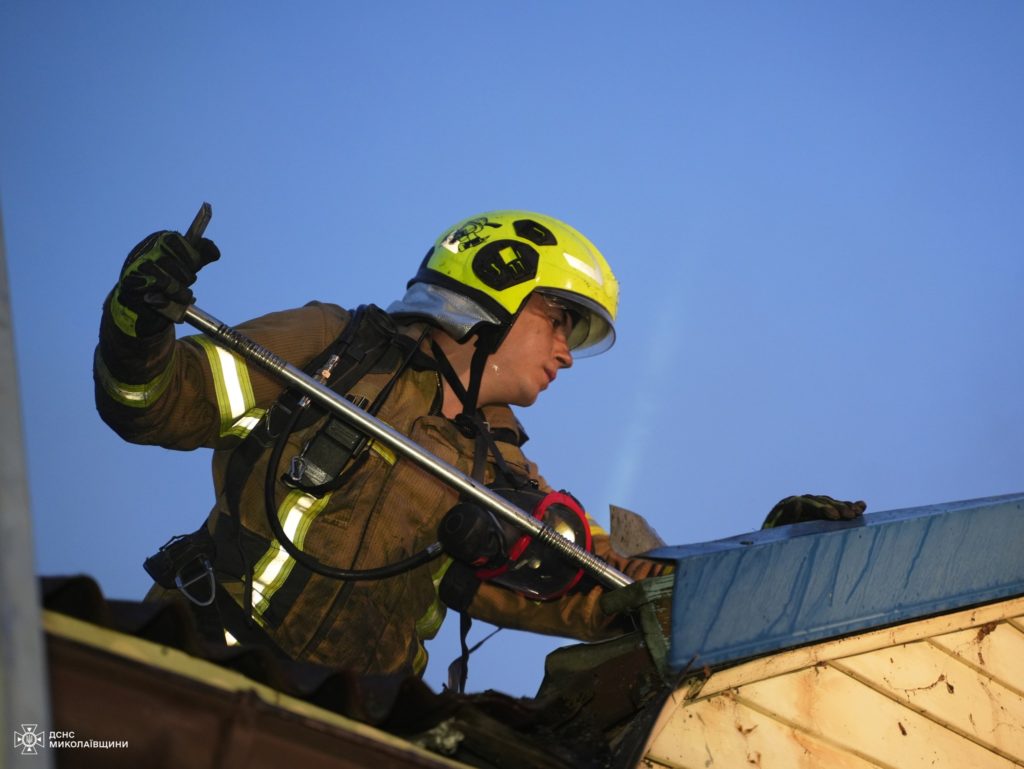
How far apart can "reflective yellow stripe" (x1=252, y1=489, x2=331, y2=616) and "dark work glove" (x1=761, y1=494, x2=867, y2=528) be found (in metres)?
1.73

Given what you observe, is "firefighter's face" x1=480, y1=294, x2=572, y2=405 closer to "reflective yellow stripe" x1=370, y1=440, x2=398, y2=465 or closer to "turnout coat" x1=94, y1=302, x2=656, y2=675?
"turnout coat" x1=94, y1=302, x2=656, y2=675

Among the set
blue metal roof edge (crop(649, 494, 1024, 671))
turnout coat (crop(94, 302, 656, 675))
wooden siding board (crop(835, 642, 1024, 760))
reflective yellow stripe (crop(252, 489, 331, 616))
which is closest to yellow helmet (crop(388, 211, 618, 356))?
turnout coat (crop(94, 302, 656, 675))

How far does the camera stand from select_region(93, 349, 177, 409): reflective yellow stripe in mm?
3949

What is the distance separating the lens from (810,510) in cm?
412

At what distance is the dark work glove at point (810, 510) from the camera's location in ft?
13.0

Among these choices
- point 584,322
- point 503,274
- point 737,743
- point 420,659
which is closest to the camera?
point 737,743

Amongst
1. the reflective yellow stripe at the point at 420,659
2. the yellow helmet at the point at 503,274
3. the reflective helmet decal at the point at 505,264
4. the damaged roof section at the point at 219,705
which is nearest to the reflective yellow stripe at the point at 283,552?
the reflective yellow stripe at the point at 420,659

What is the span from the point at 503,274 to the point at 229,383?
140 cm

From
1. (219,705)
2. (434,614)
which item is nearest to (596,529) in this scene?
(434,614)

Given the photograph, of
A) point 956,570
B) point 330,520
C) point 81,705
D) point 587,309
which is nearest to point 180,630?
point 81,705

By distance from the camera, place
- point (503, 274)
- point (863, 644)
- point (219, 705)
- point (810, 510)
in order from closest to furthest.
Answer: point (219, 705) < point (863, 644) < point (810, 510) < point (503, 274)

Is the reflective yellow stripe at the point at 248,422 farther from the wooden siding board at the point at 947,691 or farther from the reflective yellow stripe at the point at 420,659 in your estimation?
the wooden siding board at the point at 947,691

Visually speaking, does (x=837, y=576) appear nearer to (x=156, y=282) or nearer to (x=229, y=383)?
(x=229, y=383)

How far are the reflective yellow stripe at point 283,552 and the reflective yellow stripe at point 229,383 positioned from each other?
14.4 inches
